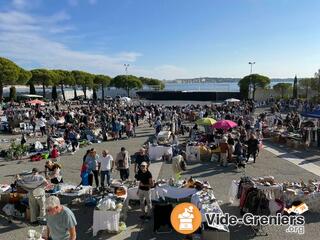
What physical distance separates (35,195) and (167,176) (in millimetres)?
5381

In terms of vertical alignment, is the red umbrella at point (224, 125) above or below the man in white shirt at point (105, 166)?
above

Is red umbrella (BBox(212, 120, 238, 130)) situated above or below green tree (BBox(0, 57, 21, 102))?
below

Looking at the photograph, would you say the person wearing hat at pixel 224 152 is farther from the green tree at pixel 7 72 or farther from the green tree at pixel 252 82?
the green tree at pixel 252 82

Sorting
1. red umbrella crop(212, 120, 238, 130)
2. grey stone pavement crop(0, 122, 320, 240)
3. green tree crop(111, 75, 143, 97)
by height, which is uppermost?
green tree crop(111, 75, 143, 97)

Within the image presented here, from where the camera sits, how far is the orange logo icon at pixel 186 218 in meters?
7.04

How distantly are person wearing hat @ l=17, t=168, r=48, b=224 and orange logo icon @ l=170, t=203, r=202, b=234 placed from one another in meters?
3.62

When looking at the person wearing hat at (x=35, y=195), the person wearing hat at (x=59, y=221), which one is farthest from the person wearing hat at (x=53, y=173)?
the person wearing hat at (x=59, y=221)

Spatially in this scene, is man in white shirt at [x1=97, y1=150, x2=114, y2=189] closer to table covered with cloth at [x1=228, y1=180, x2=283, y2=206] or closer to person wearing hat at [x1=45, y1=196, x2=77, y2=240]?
table covered with cloth at [x1=228, y1=180, x2=283, y2=206]

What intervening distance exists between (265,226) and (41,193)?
5188 mm

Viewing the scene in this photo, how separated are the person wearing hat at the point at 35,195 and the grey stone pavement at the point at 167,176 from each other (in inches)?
12.8

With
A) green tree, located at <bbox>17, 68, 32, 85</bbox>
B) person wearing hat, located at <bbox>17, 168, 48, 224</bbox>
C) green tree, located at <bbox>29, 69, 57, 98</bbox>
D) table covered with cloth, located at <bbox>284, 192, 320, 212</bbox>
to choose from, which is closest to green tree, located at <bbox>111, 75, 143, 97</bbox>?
green tree, located at <bbox>29, 69, 57, 98</bbox>

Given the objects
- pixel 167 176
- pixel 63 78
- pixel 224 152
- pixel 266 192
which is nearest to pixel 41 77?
pixel 63 78

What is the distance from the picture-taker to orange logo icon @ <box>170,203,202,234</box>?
7.04m

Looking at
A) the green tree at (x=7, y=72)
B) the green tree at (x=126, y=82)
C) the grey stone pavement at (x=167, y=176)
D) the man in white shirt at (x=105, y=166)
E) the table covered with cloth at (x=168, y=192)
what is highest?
the green tree at (x=7, y=72)
